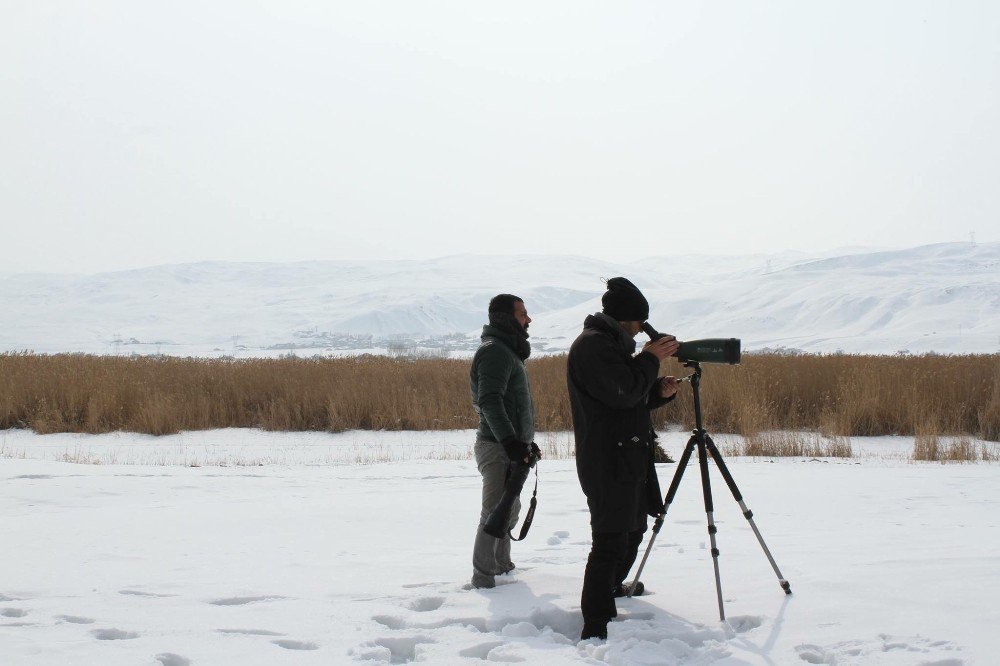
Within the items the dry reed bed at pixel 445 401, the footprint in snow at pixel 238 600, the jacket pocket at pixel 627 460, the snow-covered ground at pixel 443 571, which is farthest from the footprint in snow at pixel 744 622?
the dry reed bed at pixel 445 401

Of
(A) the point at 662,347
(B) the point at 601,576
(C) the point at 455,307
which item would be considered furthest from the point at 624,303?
(C) the point at 455,307

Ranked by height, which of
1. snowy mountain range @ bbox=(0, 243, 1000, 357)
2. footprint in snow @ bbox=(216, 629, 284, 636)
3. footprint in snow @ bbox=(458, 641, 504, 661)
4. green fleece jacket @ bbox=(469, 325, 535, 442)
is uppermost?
snowy mountain range @ bbox=(0, 243, 1000, 357)

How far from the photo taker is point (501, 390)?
465cm

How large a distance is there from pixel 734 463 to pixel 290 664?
6956 millimetres

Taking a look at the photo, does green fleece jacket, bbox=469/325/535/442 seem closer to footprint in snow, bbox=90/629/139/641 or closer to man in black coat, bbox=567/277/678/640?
man in black coat, bbox=567/277/678/640

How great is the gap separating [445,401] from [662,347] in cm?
1085

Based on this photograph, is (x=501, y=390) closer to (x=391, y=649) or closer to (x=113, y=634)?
(x=391, y=649)

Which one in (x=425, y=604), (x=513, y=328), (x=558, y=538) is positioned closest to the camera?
(x=425, y=604)

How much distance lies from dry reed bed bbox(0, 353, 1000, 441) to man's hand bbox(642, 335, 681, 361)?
28.7 ft

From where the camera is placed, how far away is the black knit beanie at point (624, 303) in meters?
4.02

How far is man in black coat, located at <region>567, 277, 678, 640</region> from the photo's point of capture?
378 centimetres

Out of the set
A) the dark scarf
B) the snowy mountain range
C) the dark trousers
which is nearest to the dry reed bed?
the dark scarf

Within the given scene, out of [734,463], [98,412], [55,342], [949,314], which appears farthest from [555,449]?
[55,342]

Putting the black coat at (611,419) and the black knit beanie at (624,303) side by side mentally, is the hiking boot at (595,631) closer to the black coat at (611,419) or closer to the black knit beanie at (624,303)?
the black coat at (611,419)
